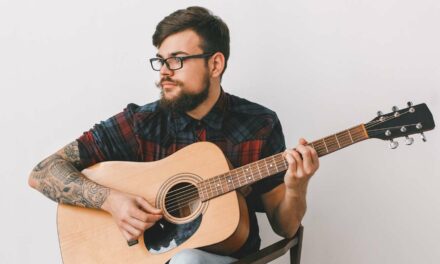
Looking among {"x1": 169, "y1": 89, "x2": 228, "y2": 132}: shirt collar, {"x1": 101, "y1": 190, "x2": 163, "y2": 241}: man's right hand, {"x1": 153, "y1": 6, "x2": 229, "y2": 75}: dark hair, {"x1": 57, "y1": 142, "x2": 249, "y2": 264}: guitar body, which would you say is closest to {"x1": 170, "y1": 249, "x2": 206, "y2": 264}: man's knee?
{"x1": 57, "y1": 142, "x2": 249, "y2": 264}: guitar body

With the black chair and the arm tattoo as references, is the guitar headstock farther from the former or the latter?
the arm tattoo

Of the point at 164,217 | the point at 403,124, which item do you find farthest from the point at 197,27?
the point at 403,124

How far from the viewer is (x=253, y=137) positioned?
6.23 ft

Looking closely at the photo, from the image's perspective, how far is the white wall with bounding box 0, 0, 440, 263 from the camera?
6.81 ft

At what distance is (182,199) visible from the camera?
67.6 inches

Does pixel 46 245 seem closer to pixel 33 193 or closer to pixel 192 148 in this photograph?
pixel 33 193

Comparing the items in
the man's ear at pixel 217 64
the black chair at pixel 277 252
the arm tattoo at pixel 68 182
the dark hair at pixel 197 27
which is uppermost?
the dark hair at pixel 197 27

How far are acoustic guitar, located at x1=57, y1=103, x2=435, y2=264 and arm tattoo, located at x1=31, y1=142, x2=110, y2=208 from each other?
0.04 m

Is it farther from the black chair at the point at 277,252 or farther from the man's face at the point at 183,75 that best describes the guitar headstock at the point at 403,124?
the man's face at the point at 183,75

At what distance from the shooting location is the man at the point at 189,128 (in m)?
1.85

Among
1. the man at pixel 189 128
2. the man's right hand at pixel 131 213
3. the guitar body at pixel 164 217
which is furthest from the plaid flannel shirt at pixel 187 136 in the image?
the man's right hand at pixel 131 213

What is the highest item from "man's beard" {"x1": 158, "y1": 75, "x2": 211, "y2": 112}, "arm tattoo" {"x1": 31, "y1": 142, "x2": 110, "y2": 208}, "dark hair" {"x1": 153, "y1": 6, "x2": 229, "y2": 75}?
"dark hair" {"x1": 153, "y1": 6, "x2": 229, "y2": 75}

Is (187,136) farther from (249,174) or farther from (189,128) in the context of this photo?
(249,174)

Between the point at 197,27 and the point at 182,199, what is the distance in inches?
24.2
